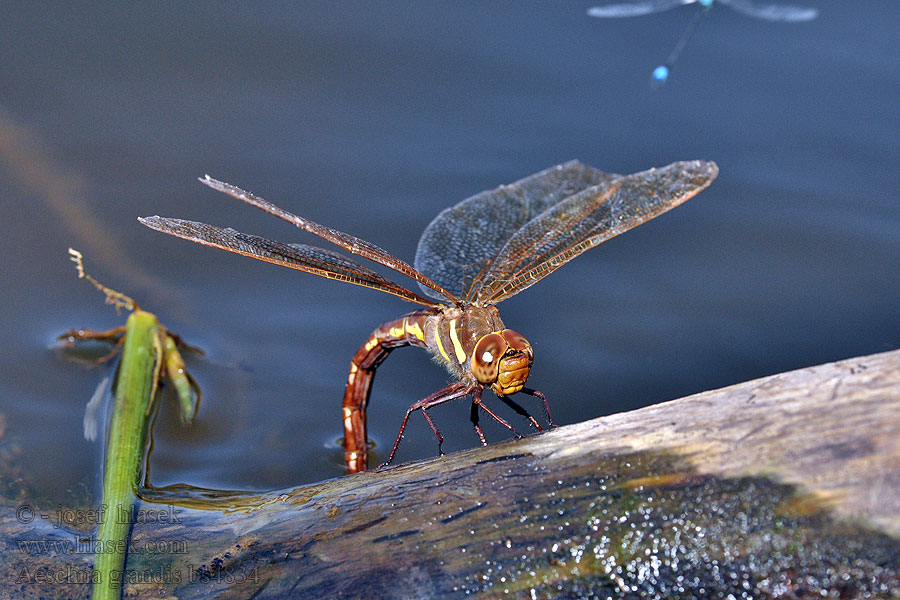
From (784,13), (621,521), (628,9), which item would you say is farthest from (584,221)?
(784,13)

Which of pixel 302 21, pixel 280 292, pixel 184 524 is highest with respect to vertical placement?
pixel 302 21

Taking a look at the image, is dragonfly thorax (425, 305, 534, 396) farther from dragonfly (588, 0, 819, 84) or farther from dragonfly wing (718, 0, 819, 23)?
dragonfly wing (718, 0, 819, 23)

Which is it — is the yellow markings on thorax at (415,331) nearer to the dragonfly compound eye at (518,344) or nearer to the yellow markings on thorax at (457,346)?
the yellow markings on thorax at (457,346)

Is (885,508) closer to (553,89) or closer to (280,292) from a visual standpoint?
(280,292)

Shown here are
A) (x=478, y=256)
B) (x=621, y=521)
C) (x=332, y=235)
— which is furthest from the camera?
(x=478, y=256)

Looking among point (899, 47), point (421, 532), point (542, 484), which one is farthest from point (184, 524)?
point (899, 47)

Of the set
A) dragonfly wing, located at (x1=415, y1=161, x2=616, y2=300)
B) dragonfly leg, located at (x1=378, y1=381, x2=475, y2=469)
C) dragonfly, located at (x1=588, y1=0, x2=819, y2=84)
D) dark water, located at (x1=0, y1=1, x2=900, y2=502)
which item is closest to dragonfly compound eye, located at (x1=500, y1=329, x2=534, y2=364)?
dragonfly leg, located at (x1=378, y1=381, x2=475, y2=469)

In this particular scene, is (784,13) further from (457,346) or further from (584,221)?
(457,346)
